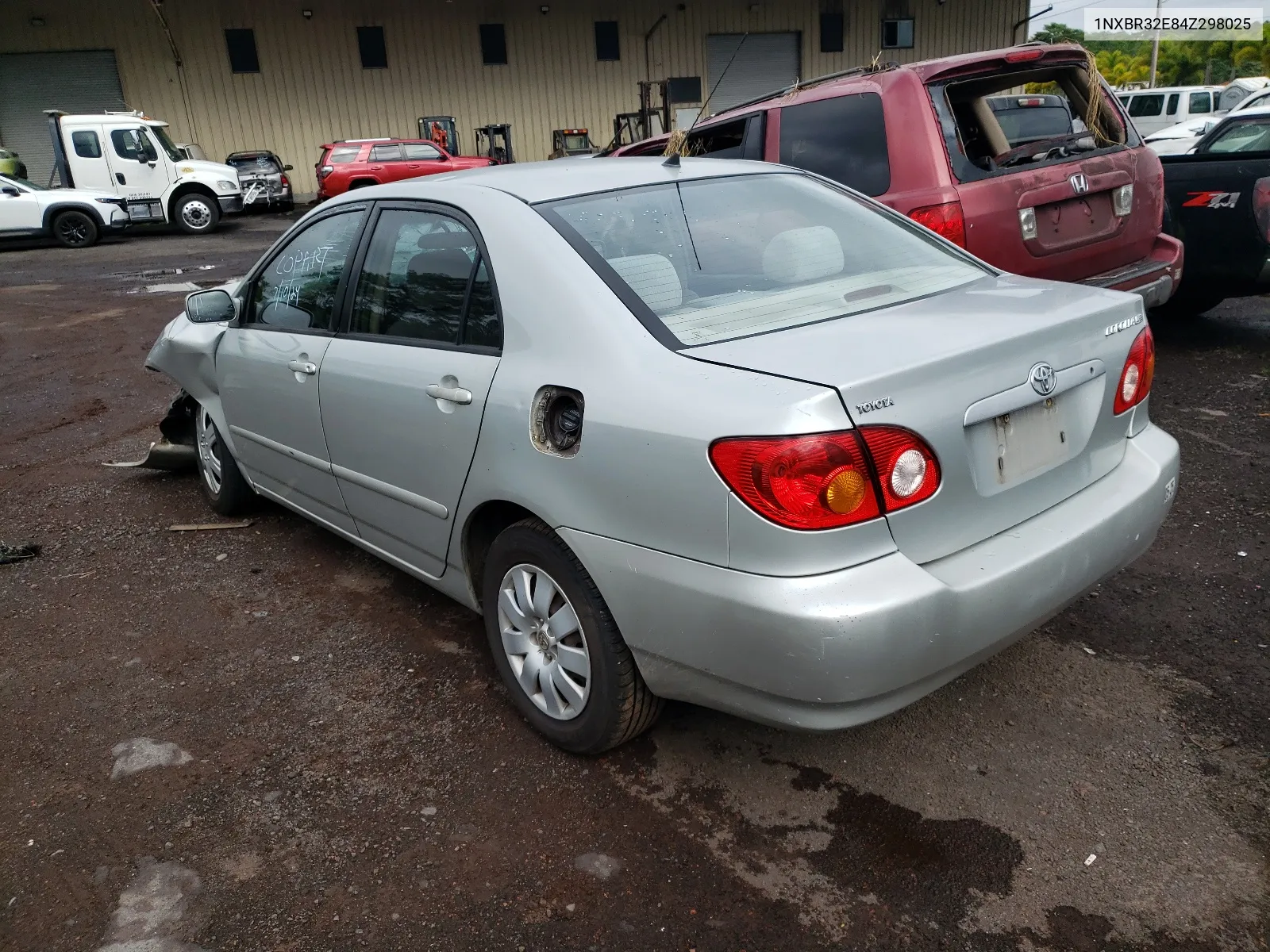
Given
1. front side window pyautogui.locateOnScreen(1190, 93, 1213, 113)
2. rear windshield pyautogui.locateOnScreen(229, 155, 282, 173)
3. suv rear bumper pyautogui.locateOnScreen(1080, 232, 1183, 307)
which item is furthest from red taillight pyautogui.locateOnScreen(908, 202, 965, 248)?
front side window pyautogui.locateOnScreen(1190, 93, 1213, 113)

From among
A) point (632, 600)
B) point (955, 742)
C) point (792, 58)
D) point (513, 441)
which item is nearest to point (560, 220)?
point (513, 441)

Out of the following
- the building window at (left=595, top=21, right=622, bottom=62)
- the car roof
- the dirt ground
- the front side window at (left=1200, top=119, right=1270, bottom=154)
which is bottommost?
the dirt ground

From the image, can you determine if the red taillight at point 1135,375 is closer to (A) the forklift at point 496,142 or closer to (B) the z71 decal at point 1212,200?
(B) the z71 decal at point 1212,200

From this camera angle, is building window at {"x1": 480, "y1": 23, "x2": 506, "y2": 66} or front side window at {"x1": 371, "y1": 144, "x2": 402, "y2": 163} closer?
front side window at {"x1": 371, "y1": 144, "x2": 402, "y2": 163}

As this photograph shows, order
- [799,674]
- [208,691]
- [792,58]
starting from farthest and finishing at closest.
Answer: [792,58]
[208,691]
[799,674]

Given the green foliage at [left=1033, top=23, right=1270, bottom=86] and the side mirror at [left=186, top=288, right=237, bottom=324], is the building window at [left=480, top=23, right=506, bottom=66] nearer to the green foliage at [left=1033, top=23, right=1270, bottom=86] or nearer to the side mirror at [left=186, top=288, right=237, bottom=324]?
the side mirror at [left=186, top=288, right=237, bottom=324]

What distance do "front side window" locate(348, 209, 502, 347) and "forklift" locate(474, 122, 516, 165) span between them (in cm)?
2410

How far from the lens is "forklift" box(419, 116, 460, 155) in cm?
2604

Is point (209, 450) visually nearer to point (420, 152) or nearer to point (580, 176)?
point (580, 176)

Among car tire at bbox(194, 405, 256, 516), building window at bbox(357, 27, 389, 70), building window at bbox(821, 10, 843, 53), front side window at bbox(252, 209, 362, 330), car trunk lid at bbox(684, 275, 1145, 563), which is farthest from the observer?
building window at bbox(821, 10, 843, 53)

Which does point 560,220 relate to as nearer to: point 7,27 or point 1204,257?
point 1204,257

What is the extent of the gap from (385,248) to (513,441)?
3.70ft

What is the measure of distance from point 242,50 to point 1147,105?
23.4m

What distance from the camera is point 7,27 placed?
24406 millimetres
